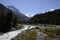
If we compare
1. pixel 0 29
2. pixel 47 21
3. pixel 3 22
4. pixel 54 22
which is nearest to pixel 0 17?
pixel 3 22

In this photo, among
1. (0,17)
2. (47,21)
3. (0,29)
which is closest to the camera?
(0,29)

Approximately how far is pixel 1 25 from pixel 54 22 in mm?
97324

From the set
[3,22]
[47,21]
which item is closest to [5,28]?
[3,22]

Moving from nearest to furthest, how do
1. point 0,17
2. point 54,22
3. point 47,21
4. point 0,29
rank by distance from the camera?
point 0,29, point 0,17, point 54,22, point 47,21

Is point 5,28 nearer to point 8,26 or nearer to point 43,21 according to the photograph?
point 8,26

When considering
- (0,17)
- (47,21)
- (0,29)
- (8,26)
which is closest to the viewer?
(0,29)

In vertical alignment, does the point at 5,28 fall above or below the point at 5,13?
below

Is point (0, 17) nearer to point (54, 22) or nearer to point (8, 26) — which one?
point (8, 26)

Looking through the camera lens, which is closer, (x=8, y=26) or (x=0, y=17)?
(x=0, y=17)

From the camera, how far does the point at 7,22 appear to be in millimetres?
82688

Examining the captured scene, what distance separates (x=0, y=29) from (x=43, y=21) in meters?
133

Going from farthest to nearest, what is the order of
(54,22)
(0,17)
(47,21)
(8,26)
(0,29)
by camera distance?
(47,21), (54,22), (8,26), (0,17), (0,29)

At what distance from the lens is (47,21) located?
642ft

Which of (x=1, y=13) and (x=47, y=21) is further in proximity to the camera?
(x=47, y=21)
